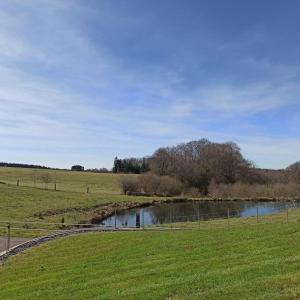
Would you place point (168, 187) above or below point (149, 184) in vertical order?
below

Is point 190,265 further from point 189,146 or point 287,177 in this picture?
point 189,146

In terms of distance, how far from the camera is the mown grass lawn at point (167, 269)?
10.8 m

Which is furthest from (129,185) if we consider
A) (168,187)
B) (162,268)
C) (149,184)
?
(162,268)

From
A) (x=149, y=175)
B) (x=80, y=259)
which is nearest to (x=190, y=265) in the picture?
(x=80, y=259)

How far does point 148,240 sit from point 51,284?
804 centimetres

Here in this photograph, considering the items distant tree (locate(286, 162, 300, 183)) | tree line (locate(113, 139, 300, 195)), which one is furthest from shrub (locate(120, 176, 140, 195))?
distant tree (locate(286, 162, 300, 183))

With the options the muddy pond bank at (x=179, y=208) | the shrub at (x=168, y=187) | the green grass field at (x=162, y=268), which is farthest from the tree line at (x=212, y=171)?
the green grass field at (x=162, y=268)

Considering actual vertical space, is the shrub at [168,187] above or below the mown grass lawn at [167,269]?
above

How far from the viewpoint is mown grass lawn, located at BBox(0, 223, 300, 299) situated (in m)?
10.8

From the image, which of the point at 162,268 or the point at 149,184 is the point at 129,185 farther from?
the point at 162,268

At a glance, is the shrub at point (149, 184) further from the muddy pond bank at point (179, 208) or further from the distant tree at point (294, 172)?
the distant tree at point (294, 172)

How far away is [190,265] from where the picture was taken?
555 inches

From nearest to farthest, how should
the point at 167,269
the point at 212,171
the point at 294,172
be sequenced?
1. the point at 167,269
2. the point at 294,172
3. the point at 212,171

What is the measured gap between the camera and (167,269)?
13.9m
